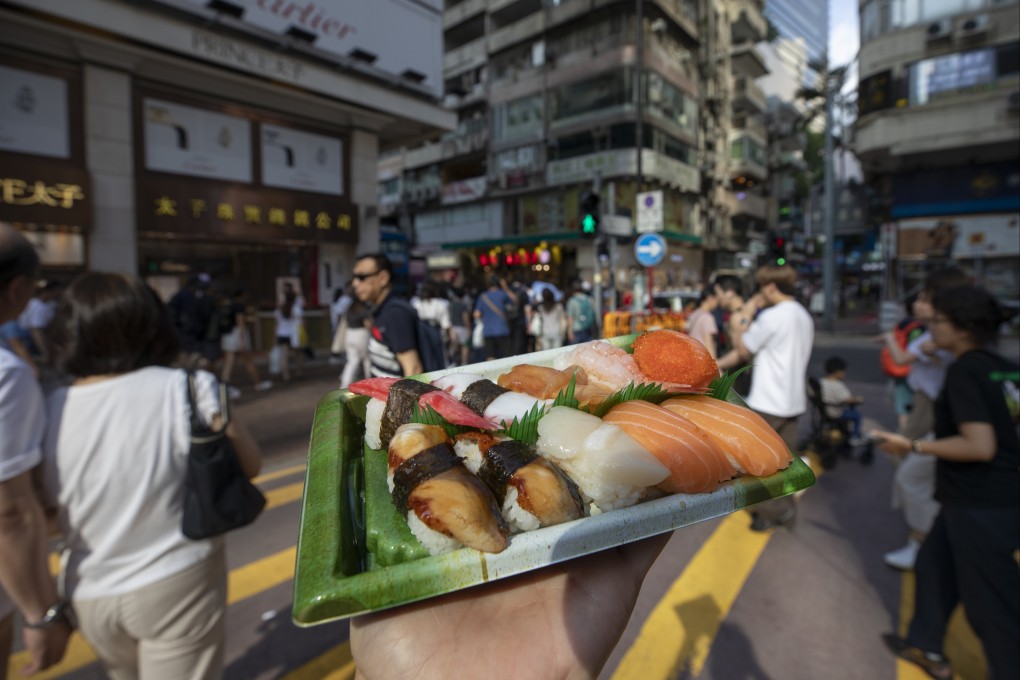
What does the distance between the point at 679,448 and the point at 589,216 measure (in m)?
9.78

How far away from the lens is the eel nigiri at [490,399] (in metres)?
1.35

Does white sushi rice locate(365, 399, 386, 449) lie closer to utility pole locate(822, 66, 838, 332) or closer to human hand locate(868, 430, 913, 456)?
human hand locate(868, 430, 913, 456)

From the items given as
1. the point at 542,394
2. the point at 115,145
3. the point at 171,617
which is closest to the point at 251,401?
the point at 115,145

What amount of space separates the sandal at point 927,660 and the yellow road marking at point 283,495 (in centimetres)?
467

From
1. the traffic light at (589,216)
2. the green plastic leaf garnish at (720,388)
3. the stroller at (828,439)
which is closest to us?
the green plastic leaf garnish at (720,388)

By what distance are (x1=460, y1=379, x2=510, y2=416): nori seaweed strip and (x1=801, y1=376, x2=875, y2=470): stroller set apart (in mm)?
5549

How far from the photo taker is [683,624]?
10.1ft

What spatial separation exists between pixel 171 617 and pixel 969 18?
29.1 metres

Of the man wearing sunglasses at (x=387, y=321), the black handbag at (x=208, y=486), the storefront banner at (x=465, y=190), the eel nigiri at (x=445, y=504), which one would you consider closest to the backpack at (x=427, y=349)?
the man wearing sunglasses at (x=387, y=321)

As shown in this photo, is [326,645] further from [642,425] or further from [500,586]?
[642,425]

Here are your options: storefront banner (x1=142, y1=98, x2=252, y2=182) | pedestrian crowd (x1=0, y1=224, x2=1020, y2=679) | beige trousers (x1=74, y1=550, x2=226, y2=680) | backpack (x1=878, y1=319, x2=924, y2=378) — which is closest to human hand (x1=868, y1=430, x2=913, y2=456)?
pedestrian crowd (x1=0, y1=224, x2=1020, y2=679)

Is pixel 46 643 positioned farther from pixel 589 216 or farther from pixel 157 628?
pixel 589 216

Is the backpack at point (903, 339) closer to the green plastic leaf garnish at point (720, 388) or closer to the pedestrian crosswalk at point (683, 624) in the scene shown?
the pedestrian crosswalk at point (683, 624)

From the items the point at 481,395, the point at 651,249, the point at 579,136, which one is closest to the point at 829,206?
the point at 579,136
